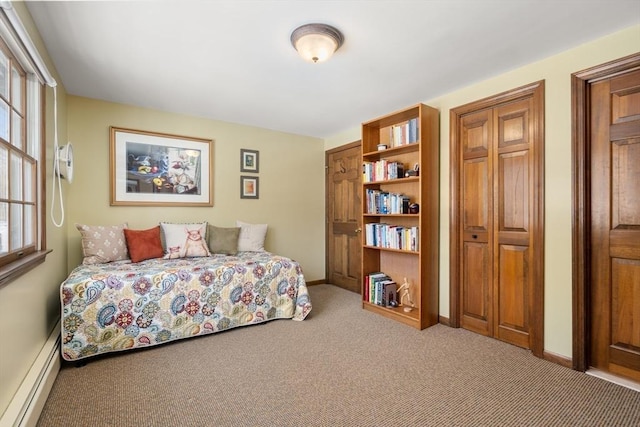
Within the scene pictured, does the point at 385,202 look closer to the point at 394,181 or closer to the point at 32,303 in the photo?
the point at 394,181

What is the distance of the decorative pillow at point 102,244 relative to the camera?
2.88 metres

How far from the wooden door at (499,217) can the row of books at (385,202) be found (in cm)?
48

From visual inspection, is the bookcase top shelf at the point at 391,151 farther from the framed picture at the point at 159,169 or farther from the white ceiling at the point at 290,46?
the framed picture at the point at 159,169

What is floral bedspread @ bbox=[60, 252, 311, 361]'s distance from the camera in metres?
2.27

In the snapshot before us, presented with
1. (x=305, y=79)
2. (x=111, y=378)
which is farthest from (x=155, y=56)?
(x=111, y=378)

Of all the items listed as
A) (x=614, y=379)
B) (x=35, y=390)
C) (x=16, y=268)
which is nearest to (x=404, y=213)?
(x=614, y=379)

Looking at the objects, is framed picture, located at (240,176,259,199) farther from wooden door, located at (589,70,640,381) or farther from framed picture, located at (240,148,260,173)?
wooden door, located at (589,70,640,381)

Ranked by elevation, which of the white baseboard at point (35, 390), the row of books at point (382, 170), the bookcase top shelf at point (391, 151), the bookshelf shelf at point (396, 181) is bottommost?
the white baseboard at point (35, 390)

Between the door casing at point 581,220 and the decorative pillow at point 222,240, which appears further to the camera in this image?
the decorative pillow at point 222,240

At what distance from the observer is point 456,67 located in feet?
8.26

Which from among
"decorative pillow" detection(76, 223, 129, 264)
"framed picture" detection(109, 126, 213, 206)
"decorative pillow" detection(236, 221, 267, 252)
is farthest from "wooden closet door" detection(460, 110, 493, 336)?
"decorative pillow" detection(76, 223, 129, 264)

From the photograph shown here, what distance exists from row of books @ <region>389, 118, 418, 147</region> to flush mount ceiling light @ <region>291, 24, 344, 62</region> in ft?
4.19

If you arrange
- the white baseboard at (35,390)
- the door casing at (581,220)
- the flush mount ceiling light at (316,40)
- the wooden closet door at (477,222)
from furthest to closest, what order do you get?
the wooden closet door at (477,222), the door casing at (581,220), the flush mount ceiling light at (316,40), the white baseboard at (35,390)

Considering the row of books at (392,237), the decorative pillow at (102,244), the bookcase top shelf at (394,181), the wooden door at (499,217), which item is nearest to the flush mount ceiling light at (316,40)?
the bookcase top shelf at (394,181)
